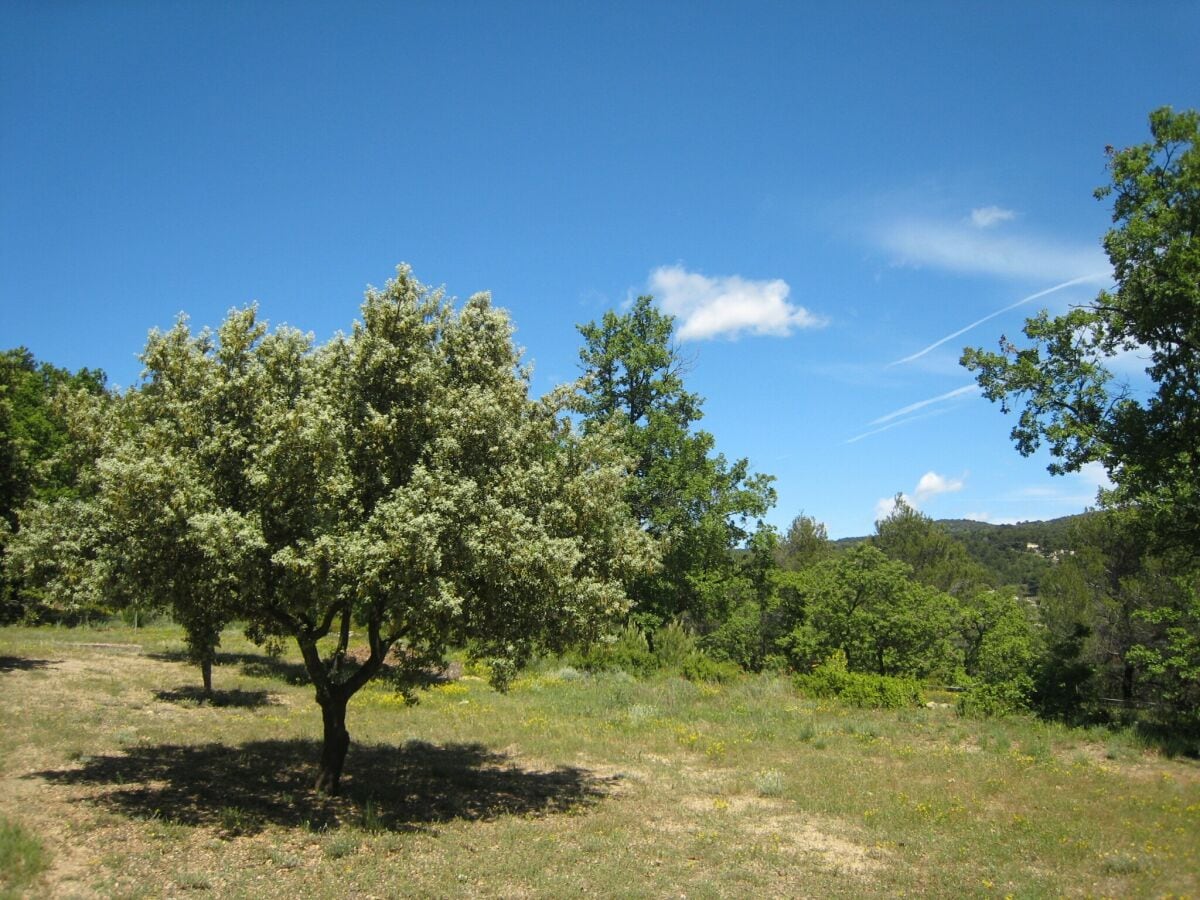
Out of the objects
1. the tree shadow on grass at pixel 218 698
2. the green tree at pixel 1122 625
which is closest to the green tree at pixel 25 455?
the tree shadow on grass at pixel 218 698

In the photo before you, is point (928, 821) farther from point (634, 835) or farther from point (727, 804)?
point (634, 835)

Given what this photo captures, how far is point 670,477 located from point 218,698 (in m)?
20.8

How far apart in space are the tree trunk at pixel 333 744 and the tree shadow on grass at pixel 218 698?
10.4 m

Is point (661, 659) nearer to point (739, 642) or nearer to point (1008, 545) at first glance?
point (739, 642)

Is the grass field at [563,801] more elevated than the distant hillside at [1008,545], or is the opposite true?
the distant hillside at [1008,545]

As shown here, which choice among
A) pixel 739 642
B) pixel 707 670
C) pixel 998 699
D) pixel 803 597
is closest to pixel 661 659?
pixel 707 670

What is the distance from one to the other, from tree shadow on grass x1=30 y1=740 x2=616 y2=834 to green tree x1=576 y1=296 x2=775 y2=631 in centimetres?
1863

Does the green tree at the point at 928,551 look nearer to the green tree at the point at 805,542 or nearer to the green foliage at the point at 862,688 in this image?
the green tree at the point at 805,542

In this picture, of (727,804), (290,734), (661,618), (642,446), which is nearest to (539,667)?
(661,618)

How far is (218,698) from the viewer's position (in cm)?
2405

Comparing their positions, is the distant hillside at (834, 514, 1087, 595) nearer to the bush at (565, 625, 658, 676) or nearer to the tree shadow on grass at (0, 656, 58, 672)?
the bush at (565, 625, 658, 676)

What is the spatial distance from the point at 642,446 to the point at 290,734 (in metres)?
21.4

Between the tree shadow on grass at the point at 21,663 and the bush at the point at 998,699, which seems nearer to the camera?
the tree shadow on grass at the point at 21,663

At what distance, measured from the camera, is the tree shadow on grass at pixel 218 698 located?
23.2 m
